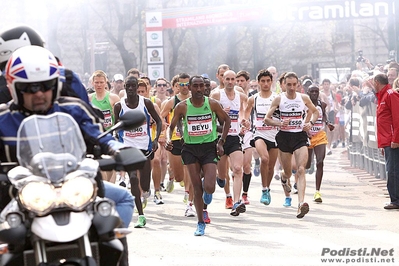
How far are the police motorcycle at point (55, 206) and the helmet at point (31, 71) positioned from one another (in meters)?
0.26

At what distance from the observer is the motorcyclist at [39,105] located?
577cm

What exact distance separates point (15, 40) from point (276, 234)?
5297 millimetres

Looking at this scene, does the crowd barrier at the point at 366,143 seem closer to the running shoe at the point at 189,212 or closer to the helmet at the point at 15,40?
the running shoe at the point at 189,212

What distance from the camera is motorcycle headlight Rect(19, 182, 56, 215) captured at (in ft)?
17.1

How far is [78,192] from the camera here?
5.29 meters

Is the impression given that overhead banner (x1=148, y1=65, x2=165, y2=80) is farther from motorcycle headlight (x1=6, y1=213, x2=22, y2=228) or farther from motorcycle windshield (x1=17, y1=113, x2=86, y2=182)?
motorcycle headlight (x1=6, y1=213, x2=22, y2=228)

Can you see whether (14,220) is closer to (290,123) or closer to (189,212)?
(189,212)

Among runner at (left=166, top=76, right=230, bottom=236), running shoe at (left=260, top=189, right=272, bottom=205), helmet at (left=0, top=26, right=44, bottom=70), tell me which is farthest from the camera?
running shoe at (left=260, top=189, right=272, bottom=205)

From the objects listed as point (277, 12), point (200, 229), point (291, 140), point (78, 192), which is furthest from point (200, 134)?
point (277, 12)

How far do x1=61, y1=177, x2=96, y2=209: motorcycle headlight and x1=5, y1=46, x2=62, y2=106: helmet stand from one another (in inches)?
28.2

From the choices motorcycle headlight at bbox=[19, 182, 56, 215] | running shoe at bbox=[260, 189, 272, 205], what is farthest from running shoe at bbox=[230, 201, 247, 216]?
motorcycle headlight at bbox=[19, 182, 56, 215]

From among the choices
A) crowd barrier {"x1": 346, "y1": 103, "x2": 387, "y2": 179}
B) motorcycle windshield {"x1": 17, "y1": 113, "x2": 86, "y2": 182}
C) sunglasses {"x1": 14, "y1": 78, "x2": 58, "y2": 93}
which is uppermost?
sunglasses {"x1": 14, "y1": 78, "x2": 58, "y2": 93}

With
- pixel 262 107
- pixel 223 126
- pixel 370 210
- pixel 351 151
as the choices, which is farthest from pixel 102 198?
pixel 351 151

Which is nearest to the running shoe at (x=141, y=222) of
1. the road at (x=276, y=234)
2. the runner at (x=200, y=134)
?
the road at (x=276, y=234)
